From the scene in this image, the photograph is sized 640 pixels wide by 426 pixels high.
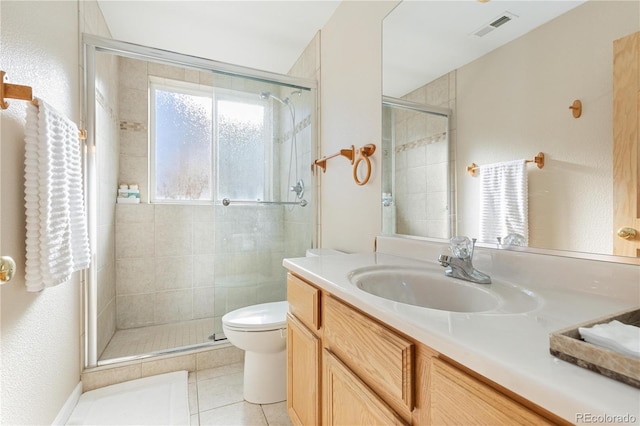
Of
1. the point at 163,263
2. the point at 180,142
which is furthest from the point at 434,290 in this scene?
the point at 180,142

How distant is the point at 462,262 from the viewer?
938 millimetres

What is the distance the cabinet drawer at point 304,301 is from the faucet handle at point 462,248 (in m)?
0.47

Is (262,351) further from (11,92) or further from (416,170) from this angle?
(11,92)

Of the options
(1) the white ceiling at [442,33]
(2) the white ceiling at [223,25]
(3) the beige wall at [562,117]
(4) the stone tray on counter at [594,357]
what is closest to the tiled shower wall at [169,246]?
(2) the white ceiling at [223,25]

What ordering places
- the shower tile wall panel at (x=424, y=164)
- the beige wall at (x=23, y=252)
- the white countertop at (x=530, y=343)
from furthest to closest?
the shower tile wall panel at (x=424, y=164), the beige wall at (x=23, y=252), the white countertop at (x=530, y=343)

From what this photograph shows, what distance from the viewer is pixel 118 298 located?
8.26 feet

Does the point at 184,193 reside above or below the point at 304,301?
above

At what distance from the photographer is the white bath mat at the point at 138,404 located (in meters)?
1.50

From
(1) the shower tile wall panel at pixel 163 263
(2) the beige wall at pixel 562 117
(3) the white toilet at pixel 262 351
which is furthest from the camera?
(1) the shower tile wall panel at pixel 163 263

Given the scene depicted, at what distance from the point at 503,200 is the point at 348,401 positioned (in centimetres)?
79

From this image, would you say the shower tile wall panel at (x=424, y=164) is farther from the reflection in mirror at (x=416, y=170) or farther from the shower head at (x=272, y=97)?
the shower head at (x=272, y=97)

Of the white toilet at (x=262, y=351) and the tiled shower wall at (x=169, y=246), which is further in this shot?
the tiled shower wall at (x=169, y=246)

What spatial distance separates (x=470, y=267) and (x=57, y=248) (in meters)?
1.55

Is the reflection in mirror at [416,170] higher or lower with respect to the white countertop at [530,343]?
higher
